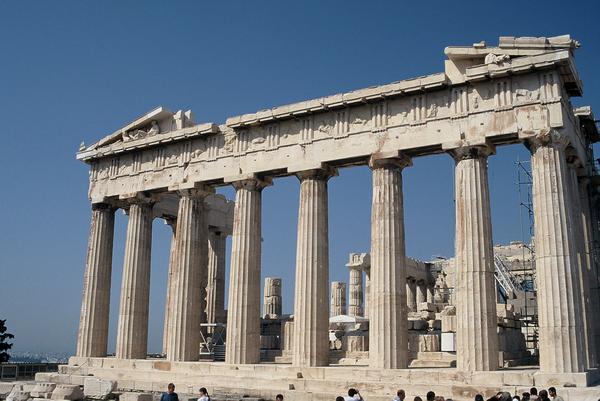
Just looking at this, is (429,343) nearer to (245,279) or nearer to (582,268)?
(582,268)

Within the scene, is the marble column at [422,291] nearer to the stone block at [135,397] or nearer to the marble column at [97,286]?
the marble column at [97,286]

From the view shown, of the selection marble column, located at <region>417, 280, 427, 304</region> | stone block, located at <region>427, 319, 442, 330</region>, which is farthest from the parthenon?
marble column, located at <region>417, 280, 427, 304</region>

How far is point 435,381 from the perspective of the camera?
24047mm

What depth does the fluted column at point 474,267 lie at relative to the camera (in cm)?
2403

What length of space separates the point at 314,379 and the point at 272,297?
20.1m

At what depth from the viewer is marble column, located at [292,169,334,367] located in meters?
27.9

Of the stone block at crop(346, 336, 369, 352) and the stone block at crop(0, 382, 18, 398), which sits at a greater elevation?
the stone block at crop(346, 336, 369, 352)

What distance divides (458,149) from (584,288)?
758 cm

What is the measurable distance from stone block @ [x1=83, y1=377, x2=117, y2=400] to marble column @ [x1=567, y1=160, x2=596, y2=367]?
1810cm

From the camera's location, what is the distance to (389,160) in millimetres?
27531

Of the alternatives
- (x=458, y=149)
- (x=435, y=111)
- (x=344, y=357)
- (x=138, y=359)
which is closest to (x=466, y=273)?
(x=458, y=149)

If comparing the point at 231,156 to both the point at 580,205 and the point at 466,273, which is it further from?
the point at 580,205

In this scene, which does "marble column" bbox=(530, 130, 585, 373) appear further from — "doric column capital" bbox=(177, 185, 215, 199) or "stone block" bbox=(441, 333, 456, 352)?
"doric column capital" bbox=(177, 185, 215, 199)

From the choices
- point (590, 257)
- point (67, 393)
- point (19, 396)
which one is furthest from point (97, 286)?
point (590, 257)
